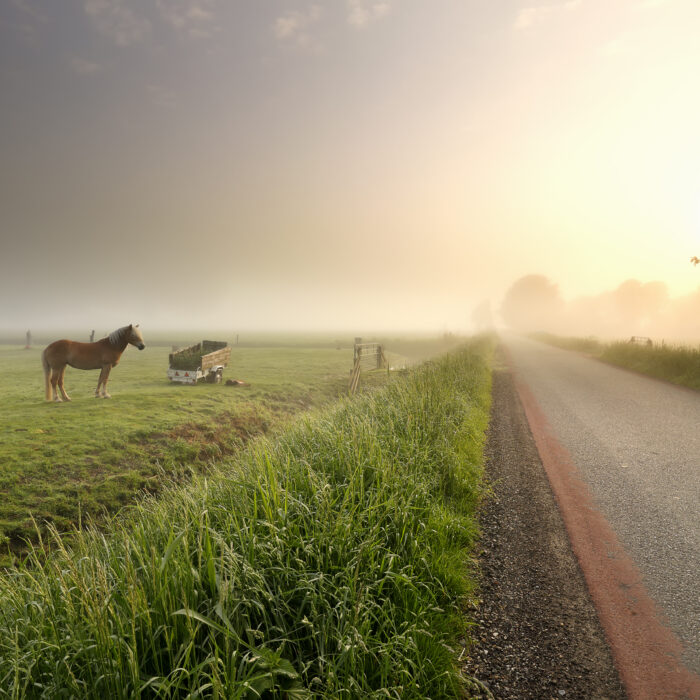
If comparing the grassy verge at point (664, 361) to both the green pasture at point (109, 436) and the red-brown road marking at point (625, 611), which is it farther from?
the green pasture at point (109, 436)

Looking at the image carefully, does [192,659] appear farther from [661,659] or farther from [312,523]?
[661,659]

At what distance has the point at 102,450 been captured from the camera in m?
8.93

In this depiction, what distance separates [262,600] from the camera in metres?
2.58

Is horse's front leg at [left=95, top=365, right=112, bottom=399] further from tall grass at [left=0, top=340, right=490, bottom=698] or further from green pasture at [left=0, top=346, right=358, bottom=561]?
tall grass at [left=0, top=340, right=490, bottom=698]

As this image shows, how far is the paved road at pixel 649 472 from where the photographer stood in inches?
132

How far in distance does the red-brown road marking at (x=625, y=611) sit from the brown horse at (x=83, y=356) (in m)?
12.8

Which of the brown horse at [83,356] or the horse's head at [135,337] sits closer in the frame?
the brown horse at [83,356]

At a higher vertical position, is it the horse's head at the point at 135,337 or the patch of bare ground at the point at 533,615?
the horse's head at the point at 135,337

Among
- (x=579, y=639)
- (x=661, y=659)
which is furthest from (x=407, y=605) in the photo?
(x=661, y=659)

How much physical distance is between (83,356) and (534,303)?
143 metres

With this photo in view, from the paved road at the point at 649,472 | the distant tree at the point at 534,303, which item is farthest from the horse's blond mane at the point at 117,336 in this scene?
the distant tree at the point at 534,303

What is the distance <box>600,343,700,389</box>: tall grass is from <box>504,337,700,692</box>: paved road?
142 cm

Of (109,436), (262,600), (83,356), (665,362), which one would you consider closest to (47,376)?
(83,356)

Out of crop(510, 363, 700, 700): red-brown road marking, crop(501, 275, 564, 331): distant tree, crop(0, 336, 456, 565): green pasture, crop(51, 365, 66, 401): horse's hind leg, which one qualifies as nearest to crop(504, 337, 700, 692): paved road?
crop(510, 363, 700, 700): red-brown road marking
